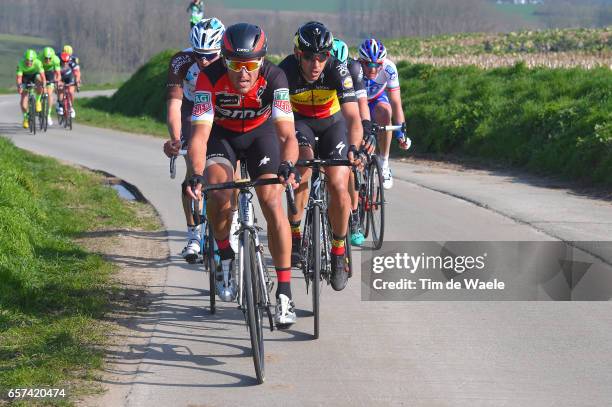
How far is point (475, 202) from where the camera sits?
1345 centimetres

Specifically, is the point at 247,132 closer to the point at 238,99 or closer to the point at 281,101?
the point at 238,99

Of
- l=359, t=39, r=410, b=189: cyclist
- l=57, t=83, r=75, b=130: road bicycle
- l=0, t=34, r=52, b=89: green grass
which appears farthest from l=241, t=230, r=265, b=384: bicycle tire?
l=0, t=34, r=52, b=89: green grass

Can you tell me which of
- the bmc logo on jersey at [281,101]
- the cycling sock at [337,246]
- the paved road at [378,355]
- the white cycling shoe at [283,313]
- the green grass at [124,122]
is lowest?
the green grass at [124,122]

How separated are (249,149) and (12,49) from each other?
5207 inches

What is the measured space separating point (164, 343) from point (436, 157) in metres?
13.8

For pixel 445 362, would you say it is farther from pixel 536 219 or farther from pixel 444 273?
pixel 536 219

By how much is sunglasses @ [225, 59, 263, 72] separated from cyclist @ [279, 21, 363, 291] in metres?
1.10

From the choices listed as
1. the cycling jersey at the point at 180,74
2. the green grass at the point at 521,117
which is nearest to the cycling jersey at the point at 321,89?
the cycling jersey at the point at 180,74

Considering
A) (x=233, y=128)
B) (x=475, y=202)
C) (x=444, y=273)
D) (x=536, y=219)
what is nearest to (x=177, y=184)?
(x=475, y=202)

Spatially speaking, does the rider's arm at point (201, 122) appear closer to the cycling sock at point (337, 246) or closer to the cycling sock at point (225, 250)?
the cycling sock at point (225, 250)

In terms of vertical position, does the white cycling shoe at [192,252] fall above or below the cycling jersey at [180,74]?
below

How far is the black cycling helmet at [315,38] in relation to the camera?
7910 mm

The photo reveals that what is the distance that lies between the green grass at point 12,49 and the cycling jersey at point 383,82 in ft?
300

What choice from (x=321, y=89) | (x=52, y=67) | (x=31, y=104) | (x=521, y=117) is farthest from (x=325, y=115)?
(x=52, y=67)
